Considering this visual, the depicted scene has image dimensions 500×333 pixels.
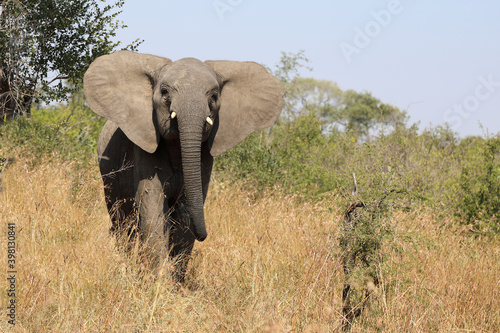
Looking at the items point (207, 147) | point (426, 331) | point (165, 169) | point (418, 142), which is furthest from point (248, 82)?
point (418, 142)

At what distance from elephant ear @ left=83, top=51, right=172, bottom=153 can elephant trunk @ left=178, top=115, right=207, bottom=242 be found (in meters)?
0.49

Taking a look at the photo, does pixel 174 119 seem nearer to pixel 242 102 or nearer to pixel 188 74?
pixel 188 74

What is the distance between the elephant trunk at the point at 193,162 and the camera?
4.39 m

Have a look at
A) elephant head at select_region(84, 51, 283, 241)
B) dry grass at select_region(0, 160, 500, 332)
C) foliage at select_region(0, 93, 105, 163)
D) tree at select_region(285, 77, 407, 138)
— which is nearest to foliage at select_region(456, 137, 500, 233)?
dry grass at select_region(0, 160, 500, 332)

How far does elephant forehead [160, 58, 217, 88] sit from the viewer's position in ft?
14.8

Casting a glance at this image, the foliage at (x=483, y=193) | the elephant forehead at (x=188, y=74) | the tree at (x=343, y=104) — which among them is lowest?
the foliage at (x=483, y=193)

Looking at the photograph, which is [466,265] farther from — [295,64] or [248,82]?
[295,64]

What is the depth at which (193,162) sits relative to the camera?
14.8 ft

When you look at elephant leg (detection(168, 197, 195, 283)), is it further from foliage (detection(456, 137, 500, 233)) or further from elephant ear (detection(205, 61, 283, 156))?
foliage (detection(456, 137, 500, 233))

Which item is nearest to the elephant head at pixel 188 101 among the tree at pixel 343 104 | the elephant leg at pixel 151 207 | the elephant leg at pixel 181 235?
the elephant leg at pixel 151 207

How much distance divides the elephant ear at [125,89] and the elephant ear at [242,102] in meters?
0.56

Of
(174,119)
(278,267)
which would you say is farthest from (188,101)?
(278,267)

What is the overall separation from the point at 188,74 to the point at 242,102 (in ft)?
2.31

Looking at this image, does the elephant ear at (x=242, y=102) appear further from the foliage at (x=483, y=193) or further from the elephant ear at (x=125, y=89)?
the foliage at (x=483, y=193)
